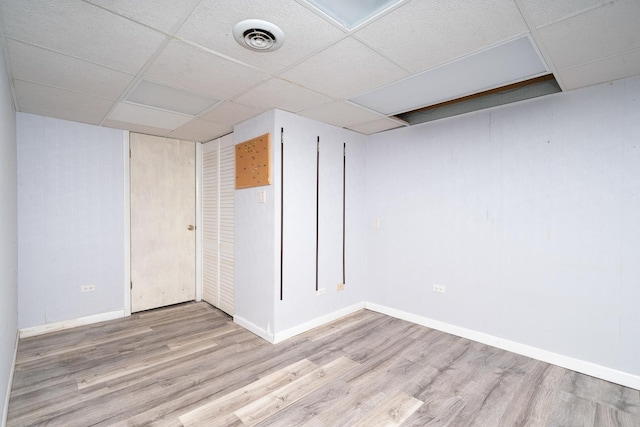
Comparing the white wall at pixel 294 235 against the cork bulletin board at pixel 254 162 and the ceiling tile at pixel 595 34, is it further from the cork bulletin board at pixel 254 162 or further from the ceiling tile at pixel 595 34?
the ceiling tile at pixel 595 34

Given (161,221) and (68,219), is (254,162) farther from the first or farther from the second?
(68,219)

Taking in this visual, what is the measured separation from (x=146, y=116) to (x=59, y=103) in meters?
0.70

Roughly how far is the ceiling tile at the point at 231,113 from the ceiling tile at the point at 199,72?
0.33 metres

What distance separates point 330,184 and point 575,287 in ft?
8.11

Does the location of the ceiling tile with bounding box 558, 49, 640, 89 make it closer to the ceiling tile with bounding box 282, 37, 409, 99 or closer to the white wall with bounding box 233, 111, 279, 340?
the ceiling tile with bounding box 282, 37, 409, 99

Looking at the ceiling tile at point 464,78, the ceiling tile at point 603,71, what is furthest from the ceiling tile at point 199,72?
the ceiling tile at point 603,71

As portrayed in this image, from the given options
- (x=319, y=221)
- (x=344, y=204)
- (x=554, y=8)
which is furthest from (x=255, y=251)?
(x=554, y=8)

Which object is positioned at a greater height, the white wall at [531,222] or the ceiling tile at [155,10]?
the ceiling tile at [155,10]

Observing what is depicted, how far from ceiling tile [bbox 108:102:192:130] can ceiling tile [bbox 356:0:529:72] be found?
2.27m

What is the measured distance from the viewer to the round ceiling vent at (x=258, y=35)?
1615 mm

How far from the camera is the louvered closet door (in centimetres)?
378

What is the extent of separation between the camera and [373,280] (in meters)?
3.95

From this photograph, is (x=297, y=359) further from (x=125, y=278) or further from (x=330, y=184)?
(x=125, y=278)

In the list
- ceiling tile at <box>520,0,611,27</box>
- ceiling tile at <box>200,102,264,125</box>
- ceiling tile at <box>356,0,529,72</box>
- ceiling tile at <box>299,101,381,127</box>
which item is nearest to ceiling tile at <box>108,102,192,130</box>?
ceiling tile at <box>200,102,264,125</box>
